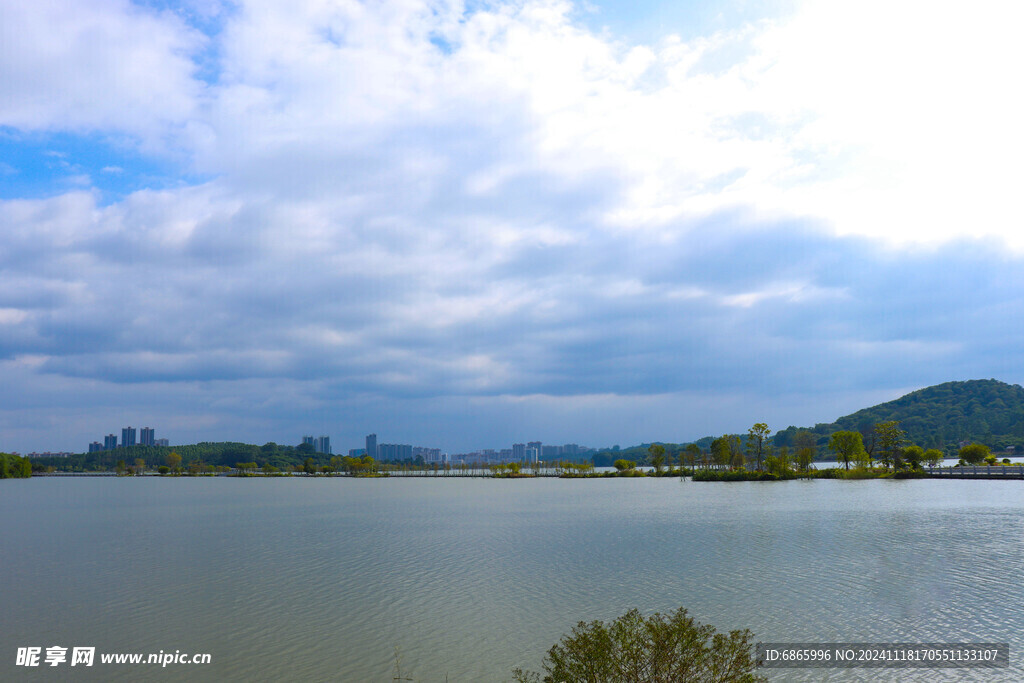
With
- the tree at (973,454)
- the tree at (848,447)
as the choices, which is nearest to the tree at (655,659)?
the tree at (848,447)

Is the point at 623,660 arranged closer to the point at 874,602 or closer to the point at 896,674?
the point at 896,674

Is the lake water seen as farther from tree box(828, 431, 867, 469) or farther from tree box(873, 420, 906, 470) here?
tree box(828, 431, 867, 469)

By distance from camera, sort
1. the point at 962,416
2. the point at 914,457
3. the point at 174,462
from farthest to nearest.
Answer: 1. the point at 962,416
2. the point at 174,462
3. the point at 914,457

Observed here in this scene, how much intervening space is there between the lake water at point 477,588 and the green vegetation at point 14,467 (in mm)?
141161

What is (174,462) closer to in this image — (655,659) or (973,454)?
(973,454)

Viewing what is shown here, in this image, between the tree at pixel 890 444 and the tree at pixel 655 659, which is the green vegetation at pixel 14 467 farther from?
the tree at pixel 655 659

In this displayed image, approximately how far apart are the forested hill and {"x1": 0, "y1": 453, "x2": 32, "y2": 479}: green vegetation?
221 metres

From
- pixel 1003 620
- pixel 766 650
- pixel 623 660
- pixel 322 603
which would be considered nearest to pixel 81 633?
pixel 322 603

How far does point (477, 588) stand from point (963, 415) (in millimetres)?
207248

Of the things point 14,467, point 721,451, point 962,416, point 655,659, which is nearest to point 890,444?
point 721,451

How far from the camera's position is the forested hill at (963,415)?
160 m

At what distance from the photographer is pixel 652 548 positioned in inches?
968

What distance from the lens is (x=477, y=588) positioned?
18438 mm

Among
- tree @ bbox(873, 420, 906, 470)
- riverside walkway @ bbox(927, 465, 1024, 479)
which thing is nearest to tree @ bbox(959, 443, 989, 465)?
riverside walkway @ bbox(927, 465, 1024, 479)
